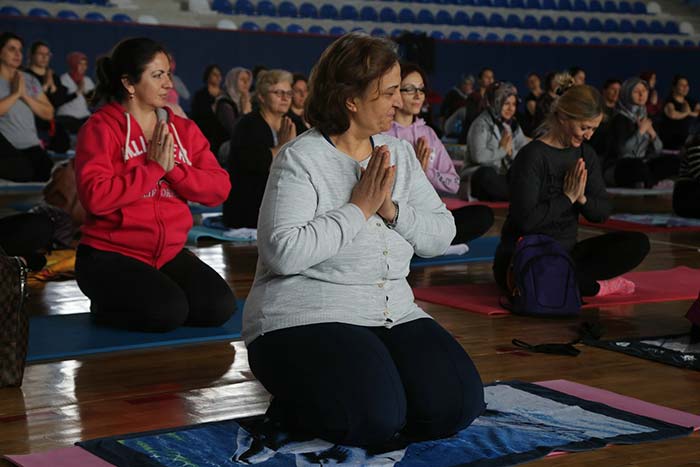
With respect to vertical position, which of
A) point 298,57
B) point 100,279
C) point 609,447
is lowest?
point 609,447

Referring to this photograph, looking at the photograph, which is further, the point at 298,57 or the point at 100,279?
the point at 298,57

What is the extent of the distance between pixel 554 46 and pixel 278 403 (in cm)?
1598

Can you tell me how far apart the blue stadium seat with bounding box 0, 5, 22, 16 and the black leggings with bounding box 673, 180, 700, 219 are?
391 inches

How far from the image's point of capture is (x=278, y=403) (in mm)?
2840

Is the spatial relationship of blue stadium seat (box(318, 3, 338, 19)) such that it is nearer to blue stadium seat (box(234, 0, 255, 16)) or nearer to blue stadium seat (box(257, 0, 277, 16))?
blue stadium seat (box(257, 0, 277, 16))

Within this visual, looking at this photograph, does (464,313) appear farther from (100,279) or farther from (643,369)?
(100,279)

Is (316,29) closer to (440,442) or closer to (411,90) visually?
(411,90)

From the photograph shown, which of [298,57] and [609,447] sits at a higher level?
[298,57]

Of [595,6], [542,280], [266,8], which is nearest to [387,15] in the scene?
[266,8]

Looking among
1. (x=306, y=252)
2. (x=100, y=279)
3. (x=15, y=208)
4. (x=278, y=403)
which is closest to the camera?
(x=306, y=252)

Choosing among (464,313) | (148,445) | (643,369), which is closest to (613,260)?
(464,313)

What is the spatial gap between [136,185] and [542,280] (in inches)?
61.9

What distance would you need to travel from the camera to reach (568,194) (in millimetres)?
4570

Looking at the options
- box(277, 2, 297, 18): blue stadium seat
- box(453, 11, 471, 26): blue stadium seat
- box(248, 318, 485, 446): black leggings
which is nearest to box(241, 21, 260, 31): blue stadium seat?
box(277, 2, 297, 18): blue stadium seat
